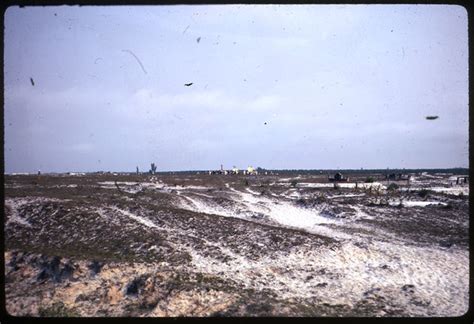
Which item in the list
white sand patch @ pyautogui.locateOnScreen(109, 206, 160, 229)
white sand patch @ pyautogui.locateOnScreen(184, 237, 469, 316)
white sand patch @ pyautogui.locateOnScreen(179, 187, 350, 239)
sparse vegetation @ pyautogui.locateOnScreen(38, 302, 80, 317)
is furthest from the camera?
white sand patch @ pyautogui.locateOnScreen(179, 187, 350, 239)

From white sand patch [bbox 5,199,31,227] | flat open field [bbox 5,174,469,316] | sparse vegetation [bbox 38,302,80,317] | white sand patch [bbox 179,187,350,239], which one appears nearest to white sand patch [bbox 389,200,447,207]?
Answer: flat open field [bbox 5,174,469,316]

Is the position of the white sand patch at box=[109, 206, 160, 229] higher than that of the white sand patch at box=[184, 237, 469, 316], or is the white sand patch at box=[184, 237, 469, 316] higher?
the white sand patch at box=[109, 206, 160, 229]

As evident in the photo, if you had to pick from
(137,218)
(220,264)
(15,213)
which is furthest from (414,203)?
(15,213)

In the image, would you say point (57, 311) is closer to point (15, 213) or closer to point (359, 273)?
point (359, 273)

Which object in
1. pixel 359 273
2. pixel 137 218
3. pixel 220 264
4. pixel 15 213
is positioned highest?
pixel 15 213

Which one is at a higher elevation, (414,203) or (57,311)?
(414,203)

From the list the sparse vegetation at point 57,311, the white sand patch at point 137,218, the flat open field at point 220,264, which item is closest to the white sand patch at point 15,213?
the flat open field at point 220,264

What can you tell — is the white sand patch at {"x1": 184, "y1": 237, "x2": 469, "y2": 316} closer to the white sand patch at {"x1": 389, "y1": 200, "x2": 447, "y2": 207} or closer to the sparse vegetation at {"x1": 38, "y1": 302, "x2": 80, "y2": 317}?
the sparse vegetation at {"x1": 38, "y1": 302, "x2": 80, "y2": 317}

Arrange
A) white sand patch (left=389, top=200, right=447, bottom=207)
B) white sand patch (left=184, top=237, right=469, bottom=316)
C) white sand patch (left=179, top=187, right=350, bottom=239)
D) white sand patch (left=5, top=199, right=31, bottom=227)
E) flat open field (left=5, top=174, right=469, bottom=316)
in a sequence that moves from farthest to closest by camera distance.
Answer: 1. white sand patch (left=389, top=200, right=447, bottom=207)
2. white sand patch (left=179, top=187, right=350, bottom=239)
3. white sand patch (left=5, top=199, right=31, bottom=227)
4. white sand patch (left=184, top=237, right=469, bottom=316)
5. flat open field (left=5, top=174, right=469, bottom=316)

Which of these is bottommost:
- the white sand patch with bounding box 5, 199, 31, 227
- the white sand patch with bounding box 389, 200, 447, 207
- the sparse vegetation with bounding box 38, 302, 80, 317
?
the sparse vegetation with bounding box 38, 302, 80, 317
